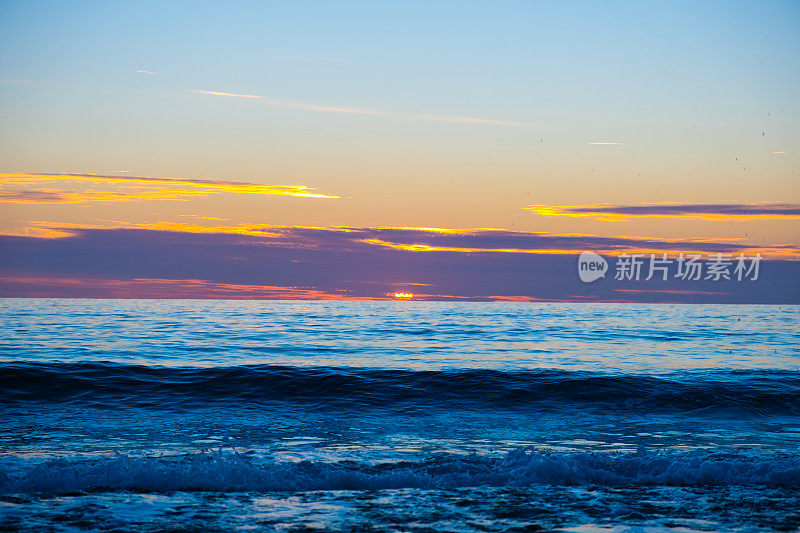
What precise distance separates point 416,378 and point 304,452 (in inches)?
366

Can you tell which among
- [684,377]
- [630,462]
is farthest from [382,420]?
[684,377]

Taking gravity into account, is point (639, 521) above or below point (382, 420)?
above

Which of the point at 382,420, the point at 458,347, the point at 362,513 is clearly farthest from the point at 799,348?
the point at 362,513

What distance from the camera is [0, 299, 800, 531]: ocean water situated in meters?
7.94

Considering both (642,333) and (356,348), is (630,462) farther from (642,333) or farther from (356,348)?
(642,333)

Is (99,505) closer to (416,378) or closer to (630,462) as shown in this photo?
(630,462)

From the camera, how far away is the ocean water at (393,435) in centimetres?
794

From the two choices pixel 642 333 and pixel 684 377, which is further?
pixel 642 333

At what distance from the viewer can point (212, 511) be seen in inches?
309

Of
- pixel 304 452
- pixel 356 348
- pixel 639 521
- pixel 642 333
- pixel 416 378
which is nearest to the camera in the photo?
pixel 639 521

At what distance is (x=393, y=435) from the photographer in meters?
13.7

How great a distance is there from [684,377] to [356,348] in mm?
13307

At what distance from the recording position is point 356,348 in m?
27.9

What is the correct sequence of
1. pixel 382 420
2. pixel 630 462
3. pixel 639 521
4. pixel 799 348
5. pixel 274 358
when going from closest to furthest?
pixel 639 521, pixel 630 462, pixel 382 420, pixel 274 358, pixel 799 348
